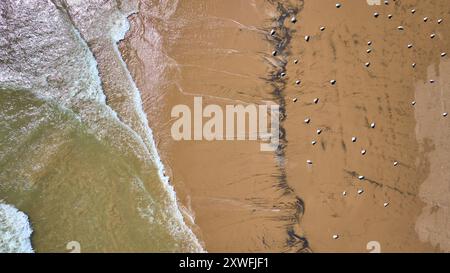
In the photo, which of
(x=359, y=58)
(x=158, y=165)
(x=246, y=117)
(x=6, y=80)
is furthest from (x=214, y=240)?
(x=6, y=80)

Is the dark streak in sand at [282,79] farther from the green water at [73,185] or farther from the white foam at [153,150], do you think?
the green water at [73,185]

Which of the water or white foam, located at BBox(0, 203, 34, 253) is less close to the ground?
the water

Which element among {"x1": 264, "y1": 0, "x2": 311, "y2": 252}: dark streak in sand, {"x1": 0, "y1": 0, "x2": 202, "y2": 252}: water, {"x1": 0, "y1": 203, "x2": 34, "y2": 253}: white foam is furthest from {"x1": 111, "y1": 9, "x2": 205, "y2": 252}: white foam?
{"x1": 0, "y1": 203, "x2": 34, "y2": 253}: white foam

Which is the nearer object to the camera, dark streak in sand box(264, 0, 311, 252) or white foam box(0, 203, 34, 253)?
white foam box(0, 203, 34, 253)

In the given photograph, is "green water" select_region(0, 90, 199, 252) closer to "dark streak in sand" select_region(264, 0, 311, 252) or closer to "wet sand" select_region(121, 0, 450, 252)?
"wet sand" select_region(121, 0, 450, 252)

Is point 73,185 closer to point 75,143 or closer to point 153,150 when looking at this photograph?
point 75,143

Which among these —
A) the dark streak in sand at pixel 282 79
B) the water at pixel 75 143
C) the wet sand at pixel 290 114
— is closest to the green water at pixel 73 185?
the water at pixel 75 143
